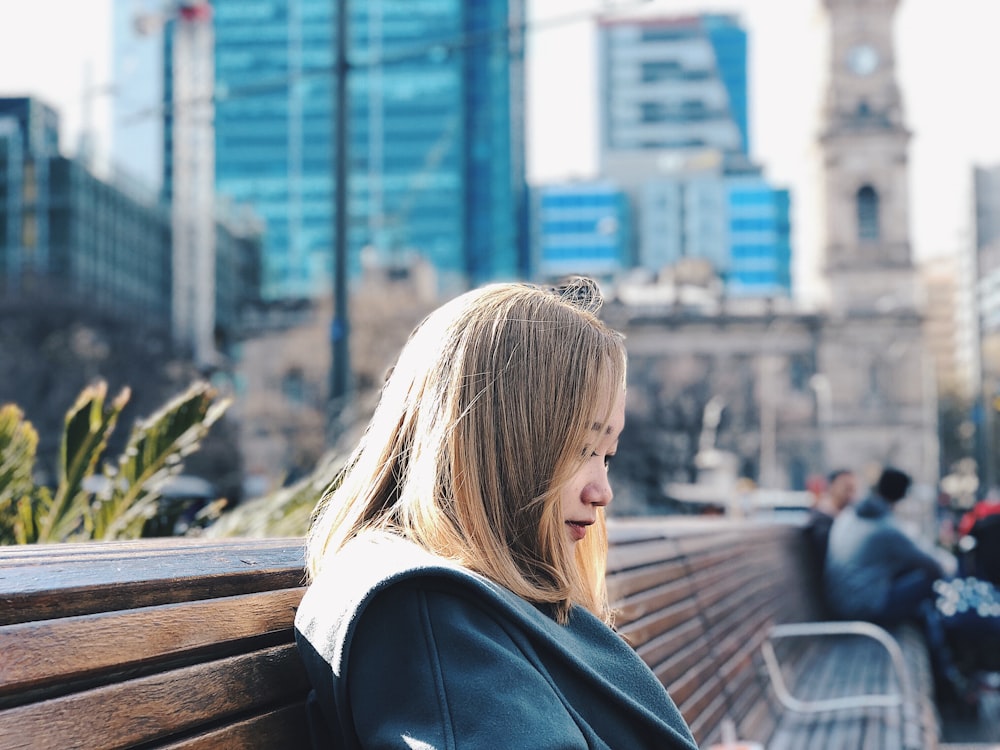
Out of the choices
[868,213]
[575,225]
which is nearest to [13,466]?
[868,213]

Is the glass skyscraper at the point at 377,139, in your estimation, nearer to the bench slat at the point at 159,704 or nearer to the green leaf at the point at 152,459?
the green leaf at the point at 152,459

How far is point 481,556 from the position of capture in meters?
2.02

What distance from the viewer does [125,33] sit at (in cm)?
12569

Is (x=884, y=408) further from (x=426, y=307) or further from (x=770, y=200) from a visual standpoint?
(x=770, y=200)

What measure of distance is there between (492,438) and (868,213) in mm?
69399

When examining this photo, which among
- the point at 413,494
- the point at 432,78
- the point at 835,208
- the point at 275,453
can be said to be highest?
the point at 432,78

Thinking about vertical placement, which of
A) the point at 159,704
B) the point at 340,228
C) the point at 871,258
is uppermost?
the point at 871,258

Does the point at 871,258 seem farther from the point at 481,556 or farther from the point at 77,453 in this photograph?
the point at 481,556

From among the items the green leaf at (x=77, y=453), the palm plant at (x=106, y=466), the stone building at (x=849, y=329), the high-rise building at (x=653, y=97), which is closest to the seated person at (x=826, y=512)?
the palm plant at (x=106, y=466)

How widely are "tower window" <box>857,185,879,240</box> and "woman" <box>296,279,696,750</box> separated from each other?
6877cm

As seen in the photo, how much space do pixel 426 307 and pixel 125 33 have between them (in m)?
86.0

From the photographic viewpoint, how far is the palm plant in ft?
13.9

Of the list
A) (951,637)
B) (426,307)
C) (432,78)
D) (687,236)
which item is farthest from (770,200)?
(951,637)

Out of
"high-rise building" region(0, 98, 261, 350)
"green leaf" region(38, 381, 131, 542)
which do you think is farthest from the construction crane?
"green leaf" region(38, 381, 131, 542)
